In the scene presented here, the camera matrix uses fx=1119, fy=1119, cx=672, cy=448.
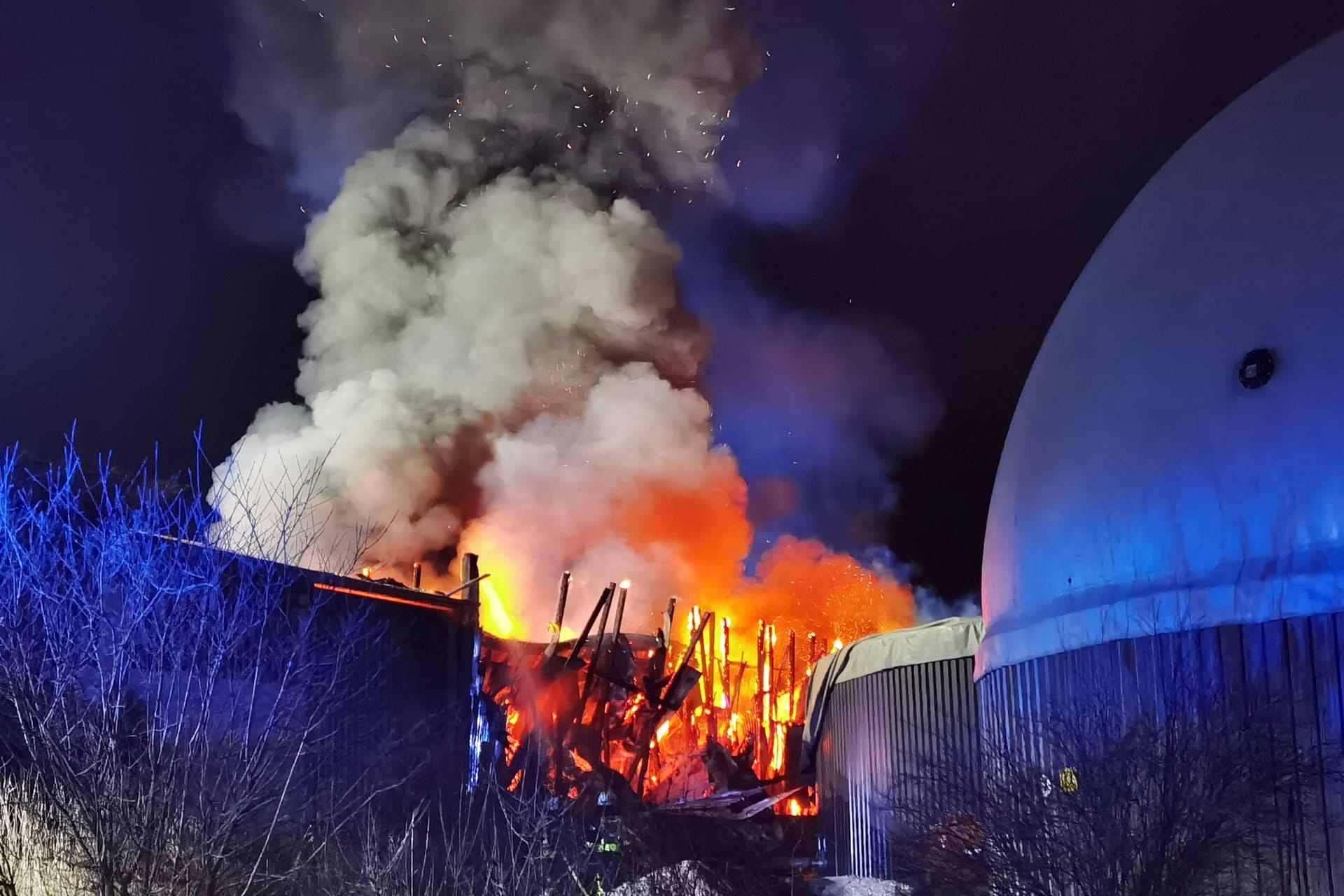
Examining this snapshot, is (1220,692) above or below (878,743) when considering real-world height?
above

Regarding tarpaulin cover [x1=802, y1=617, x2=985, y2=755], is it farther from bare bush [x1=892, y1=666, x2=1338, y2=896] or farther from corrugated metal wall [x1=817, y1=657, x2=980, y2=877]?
bare bush [x1=892, y1=666, x2=1338, y2=896]

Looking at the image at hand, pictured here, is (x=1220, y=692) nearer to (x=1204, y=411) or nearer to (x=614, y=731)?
(x=1204, y=411)

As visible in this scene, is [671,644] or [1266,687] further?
[671,644]

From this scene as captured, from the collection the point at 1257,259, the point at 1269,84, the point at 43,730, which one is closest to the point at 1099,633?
the point at 1257,259

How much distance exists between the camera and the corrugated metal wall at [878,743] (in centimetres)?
1274

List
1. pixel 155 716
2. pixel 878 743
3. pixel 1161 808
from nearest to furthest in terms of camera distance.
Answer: pixel 1161 808, pixel 155 716, pixel 878 743

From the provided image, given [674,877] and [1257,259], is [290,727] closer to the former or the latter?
[674,877]

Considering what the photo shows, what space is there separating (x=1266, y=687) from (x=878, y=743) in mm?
7341

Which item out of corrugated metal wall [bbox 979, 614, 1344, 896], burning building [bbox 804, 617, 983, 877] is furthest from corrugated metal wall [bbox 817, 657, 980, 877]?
corrugated metal wall [bbox 979, 614, 1344, 896]

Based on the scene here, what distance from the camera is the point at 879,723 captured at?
14.5m

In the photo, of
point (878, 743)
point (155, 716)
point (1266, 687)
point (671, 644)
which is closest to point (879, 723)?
point (878, 743)

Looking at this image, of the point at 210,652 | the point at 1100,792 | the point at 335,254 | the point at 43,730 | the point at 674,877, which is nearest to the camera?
the point at 1100,792

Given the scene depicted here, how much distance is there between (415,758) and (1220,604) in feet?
35.0

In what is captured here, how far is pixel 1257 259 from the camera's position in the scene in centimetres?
855
